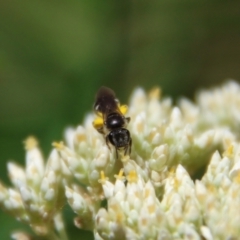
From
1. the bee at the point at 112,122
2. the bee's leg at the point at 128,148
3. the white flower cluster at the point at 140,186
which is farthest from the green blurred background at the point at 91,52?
the bee's leg at the point at 128,148

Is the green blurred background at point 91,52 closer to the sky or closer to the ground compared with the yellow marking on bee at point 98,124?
closer to the sky

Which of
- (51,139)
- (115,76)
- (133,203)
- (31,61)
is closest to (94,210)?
(133,203)

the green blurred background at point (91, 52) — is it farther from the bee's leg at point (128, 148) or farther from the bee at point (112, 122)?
the bee's leg at point (128, 148)

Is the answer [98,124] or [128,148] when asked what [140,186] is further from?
[98,124]

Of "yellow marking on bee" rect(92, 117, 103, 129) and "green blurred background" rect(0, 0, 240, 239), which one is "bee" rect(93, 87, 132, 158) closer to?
"yellow marking on bee" rect(92, 117, 103, 129)

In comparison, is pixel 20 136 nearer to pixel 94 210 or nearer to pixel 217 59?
pixel 94 210

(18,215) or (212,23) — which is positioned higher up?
(212,23)
